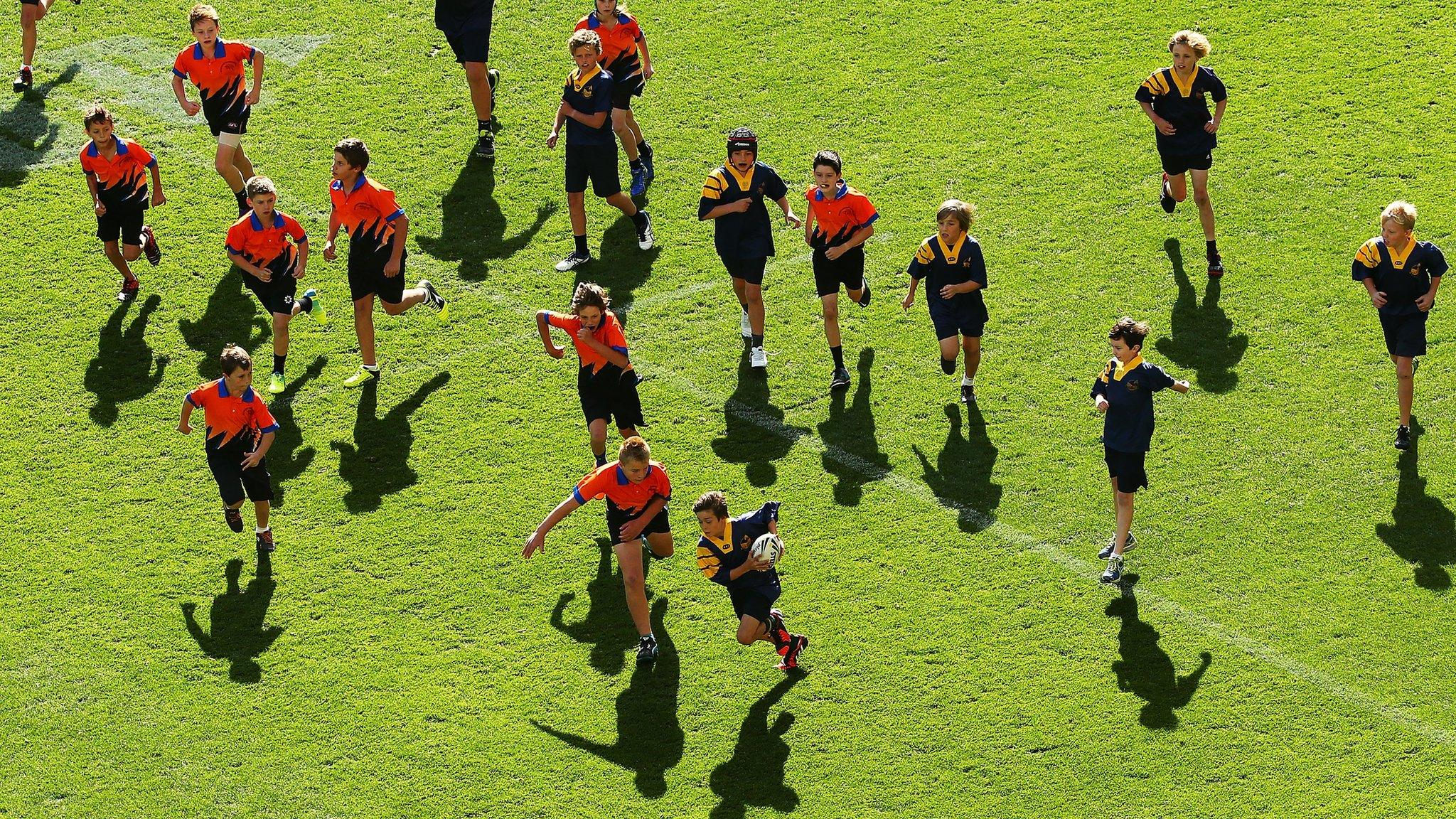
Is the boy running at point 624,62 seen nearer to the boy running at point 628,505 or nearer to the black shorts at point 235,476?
the black shorts at point 235,476

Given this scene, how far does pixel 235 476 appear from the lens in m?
13.5

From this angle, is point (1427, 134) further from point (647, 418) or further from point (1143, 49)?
point (647, 418)

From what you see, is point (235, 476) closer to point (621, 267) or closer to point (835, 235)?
point (621, 267)

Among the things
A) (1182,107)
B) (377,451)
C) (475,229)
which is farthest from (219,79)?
(1182,107)

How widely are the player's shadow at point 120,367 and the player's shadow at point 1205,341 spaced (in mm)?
9001

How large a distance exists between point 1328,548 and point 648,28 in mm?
10091

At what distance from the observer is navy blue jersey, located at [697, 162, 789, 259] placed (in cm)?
1473

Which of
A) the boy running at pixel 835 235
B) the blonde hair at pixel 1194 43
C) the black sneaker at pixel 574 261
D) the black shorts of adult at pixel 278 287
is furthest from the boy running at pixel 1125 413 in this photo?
the black shorts of adult at pixel 278 287

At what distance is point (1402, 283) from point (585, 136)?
7301 mm

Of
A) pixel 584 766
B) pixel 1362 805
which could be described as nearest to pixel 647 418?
pixel 584 766

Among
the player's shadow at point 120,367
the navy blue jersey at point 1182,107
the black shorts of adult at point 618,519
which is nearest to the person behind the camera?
the black shorts of adult at point 618,519

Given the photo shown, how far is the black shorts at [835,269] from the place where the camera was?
48.5 ft

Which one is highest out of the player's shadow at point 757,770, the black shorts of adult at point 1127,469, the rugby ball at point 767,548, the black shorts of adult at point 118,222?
the black shorts of adult at point 118,222

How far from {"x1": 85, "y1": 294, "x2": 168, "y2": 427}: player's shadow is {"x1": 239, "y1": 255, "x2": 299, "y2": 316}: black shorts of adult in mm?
1349
